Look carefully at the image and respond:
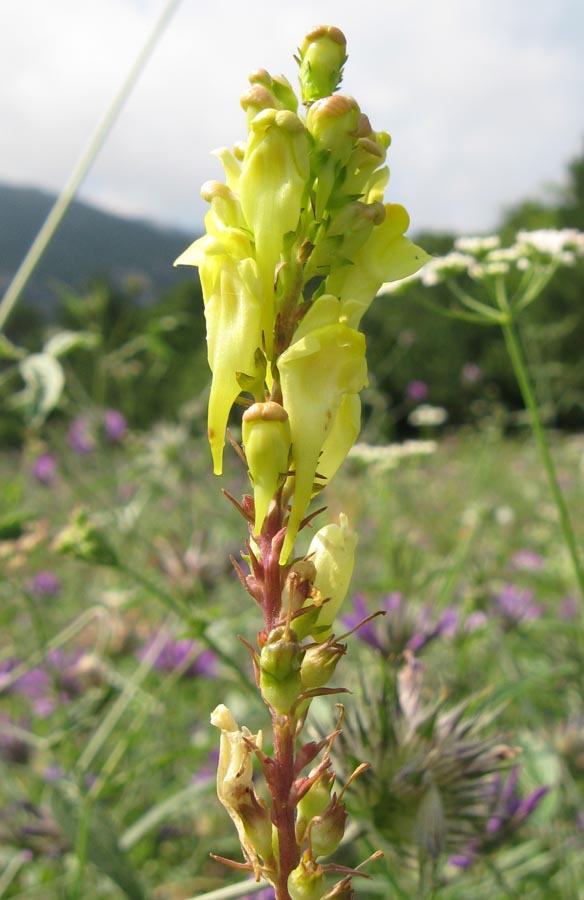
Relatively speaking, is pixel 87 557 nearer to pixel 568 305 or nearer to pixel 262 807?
pixel 262 807

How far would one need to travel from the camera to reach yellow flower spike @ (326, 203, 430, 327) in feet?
1.83

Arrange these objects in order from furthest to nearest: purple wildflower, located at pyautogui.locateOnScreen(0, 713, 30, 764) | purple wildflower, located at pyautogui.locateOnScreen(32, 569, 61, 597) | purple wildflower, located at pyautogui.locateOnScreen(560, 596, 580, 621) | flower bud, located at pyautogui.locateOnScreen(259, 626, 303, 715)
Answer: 1. purple wildflower, located at pyautogui.locateOnScreen(32, 569, 61, 597)
2. purple wildflower, located at pyautogui.locateOnScreen(560, 596, 580, 621)
3. purple wildflower, located at pyautogui.locateOnScreen(0, 713, 30, 764)
4. flower bud, located at pyautogui.locateOnScreen(259, 626, 303, 715)

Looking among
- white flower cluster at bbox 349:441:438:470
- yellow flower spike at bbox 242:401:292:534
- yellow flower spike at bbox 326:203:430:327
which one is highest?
white flower cluster at bbox 349:441:438:470

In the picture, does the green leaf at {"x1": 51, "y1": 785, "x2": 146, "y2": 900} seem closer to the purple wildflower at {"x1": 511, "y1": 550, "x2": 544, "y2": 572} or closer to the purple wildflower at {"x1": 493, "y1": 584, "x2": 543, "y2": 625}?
the purple wildflower at {"x1": 493, "y1": 584, "x2": 543, "y2": 625}

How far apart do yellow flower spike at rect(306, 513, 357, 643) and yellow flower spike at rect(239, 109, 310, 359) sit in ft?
0.60

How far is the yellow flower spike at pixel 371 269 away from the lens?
558mm

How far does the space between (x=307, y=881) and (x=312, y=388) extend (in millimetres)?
305

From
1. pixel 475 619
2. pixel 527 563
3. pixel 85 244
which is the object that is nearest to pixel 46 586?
pixel 475 619

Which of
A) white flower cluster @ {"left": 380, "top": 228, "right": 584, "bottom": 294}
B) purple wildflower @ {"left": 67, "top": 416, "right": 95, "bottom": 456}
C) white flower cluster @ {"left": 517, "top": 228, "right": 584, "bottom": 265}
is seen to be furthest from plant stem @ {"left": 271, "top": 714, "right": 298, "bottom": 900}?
purple wildflower @ {"left": 67, "top": 416, "right": 95, "bottom": 456}

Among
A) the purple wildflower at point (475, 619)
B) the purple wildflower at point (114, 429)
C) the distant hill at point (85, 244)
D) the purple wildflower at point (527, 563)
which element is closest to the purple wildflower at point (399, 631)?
the purple wildflower at point (475, 619)

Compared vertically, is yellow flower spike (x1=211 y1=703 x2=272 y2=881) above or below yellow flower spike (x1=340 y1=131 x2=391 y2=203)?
below

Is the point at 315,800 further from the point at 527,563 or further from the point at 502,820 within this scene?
the point at 527,563

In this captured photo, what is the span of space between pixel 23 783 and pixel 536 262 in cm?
190

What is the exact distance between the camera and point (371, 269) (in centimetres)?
56
